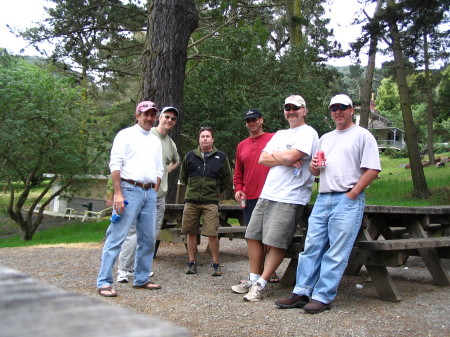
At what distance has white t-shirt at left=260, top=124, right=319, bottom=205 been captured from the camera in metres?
5.17

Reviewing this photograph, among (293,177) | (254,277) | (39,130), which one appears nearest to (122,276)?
(254,277)

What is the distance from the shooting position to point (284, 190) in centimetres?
519

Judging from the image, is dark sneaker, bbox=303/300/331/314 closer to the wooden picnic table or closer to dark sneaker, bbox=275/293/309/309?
dark sneaker, bbox=275/293/309/309

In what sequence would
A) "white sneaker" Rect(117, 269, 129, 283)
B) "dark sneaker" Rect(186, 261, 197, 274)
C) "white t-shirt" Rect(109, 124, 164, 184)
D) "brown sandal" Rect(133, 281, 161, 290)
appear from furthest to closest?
"dark sneaker" Rect(186, 261, 197, 274), "white sneaker" Rect(117, 269, 129, 283), "brown sandal" Rect(133, 281, 161, 290), "white t-shirt" Rect(109, 124, 164, 184)

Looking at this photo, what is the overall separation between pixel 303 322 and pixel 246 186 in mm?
2198

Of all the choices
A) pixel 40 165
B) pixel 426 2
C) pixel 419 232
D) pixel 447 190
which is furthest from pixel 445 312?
pixel 40 165

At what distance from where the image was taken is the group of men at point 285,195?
4.74m

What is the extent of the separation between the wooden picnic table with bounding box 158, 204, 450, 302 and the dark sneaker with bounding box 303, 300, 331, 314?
0.77 m

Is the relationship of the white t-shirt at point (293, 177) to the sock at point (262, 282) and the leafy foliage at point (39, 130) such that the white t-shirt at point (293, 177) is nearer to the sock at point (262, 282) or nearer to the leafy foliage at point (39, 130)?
the sock at point (262, 282)

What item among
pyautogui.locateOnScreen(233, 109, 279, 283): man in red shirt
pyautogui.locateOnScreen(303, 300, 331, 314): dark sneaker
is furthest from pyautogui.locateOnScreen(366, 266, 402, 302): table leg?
pyautogui.locateOnScreen(233, 109, 279, 283): man in red shirt

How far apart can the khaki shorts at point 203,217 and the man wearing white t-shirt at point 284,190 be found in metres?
1.43

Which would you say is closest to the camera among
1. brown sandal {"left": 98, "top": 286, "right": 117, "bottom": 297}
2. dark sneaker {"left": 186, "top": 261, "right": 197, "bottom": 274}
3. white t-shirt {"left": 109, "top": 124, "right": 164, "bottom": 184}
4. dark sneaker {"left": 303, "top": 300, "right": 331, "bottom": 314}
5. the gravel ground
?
the gravel ground

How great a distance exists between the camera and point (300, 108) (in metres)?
5.30

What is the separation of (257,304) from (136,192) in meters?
1.72
